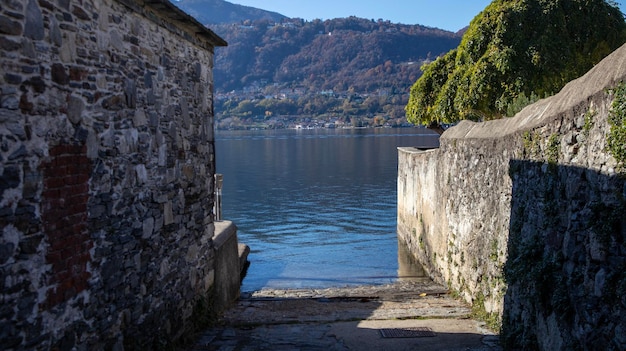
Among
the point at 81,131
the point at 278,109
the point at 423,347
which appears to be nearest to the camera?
the point at 81,131

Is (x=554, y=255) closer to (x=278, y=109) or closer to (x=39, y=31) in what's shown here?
(x=39, y=31)

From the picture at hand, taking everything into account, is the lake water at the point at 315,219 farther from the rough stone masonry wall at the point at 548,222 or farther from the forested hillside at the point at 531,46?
the rough stone masonry wall at the point at 548,222

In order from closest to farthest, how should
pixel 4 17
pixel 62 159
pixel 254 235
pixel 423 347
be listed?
pixel 4 17 → pixel 62 159 → pixel 423 347 → pixel 254 235

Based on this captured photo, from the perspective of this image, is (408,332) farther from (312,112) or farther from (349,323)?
(312,112)

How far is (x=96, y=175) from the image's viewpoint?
543 cm

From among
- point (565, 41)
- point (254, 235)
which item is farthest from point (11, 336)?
point (254, 235)

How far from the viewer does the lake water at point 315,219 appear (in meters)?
19.2

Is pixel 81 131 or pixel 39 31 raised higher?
pixel 39 31

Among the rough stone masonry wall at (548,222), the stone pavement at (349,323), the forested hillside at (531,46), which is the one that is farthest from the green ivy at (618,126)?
the forested hillside at (531,46)

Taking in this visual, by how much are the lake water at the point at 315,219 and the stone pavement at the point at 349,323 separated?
5.29 metres

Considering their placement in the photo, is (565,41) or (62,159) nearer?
(62,159)

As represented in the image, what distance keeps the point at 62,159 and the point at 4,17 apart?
1.21m

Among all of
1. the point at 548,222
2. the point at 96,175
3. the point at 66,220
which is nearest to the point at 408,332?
the point at 548,222

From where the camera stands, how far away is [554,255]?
5.67 m
